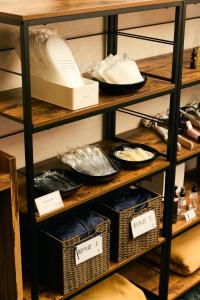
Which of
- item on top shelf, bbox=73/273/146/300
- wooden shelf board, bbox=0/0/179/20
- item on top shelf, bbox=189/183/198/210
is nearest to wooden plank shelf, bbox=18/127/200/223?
item on top shelf, bbox=189/183/198/210

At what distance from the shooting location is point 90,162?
2412 mm

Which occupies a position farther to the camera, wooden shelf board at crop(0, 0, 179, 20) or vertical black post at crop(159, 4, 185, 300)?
vertical black post at crop(159, 4, 185, 300)

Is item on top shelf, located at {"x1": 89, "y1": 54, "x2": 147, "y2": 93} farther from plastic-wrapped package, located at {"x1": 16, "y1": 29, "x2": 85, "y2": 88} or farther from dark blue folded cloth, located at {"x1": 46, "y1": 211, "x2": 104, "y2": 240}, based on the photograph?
dark blue folded cloth, located at {"x1": 46, "y1": 211, "x2": 104, "y2": 240}

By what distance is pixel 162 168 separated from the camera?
8.16 ft

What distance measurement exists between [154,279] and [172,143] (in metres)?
0.91

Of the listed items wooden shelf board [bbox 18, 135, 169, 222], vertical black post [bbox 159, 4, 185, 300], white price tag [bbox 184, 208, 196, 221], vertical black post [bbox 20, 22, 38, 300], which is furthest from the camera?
white price tag [bbox 184, 208, 196, 221]

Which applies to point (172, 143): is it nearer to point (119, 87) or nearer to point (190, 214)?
point (119, 87)

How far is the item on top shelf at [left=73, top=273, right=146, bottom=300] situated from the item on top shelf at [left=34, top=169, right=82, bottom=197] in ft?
2.10

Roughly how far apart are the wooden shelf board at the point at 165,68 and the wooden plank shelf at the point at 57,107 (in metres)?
0.20

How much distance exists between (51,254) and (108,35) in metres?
1.10

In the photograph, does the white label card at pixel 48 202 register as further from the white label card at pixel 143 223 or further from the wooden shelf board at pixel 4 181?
the white label card at pixel 143 223

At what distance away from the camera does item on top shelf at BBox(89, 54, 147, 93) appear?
85.3 inches

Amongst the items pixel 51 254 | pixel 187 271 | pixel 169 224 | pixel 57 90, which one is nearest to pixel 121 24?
pixel 57 90

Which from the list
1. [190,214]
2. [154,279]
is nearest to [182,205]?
[190,214]
